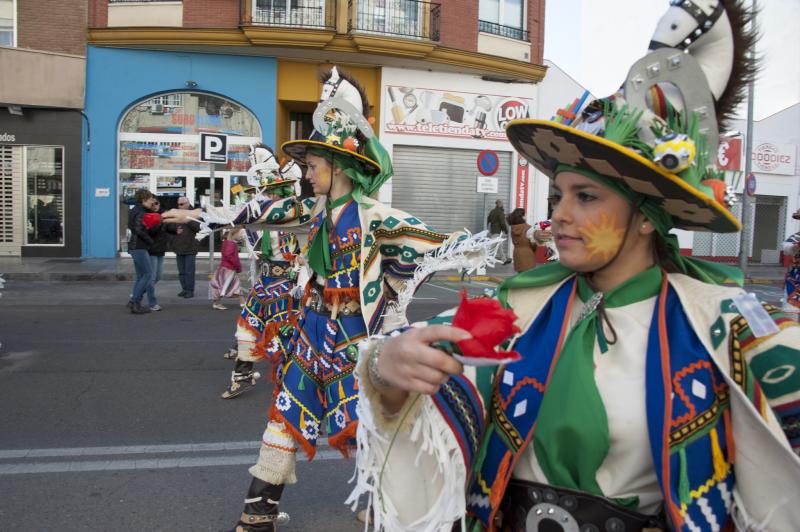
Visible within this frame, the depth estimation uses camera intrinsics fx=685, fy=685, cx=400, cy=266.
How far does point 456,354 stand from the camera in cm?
130

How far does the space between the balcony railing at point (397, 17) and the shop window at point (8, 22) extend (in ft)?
27.6

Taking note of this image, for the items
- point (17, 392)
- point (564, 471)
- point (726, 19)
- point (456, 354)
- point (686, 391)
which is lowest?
point (17, 392)

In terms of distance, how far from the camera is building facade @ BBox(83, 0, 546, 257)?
1761 centimetres

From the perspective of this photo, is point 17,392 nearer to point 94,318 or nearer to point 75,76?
point 94,318

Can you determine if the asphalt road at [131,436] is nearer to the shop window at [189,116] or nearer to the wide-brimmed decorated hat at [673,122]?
the wide-brimmed decorated hat at [673,122]

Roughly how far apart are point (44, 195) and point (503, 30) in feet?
44.4

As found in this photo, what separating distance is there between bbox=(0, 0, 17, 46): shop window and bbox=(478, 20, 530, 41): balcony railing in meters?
12.3

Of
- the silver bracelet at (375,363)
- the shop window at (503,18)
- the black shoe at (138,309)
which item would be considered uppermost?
the shop window at (503,18)

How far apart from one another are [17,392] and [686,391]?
6.26m

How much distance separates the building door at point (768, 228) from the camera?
24.9 metres

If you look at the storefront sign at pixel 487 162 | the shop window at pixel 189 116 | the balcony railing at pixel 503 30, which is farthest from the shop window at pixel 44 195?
the balcony railing at pixel 503 30

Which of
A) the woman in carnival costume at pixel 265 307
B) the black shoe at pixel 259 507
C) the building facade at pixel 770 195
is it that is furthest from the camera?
the building facade at pixel 770 195

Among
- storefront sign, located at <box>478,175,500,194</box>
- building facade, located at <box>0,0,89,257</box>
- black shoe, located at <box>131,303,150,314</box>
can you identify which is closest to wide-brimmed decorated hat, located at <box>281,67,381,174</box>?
black shoe, located at <box>131,303,150,314</box>

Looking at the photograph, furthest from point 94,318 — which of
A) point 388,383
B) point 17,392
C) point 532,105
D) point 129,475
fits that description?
point 532,105
